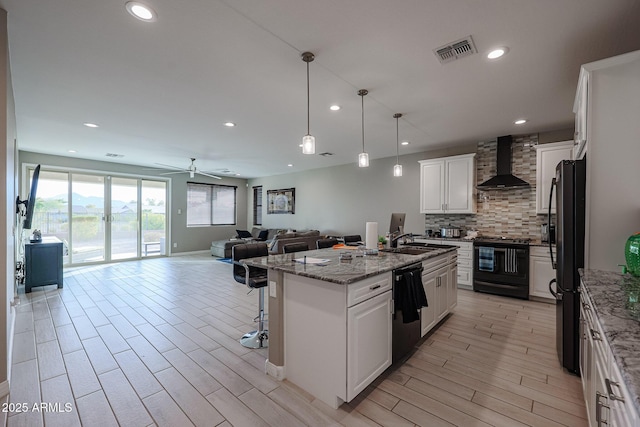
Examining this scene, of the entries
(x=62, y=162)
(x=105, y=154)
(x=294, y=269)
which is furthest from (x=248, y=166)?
(x=294, y=269)

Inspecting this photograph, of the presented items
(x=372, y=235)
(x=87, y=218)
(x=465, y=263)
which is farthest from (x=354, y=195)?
(x=87, y=218)

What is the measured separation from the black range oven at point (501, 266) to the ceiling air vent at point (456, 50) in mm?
3230

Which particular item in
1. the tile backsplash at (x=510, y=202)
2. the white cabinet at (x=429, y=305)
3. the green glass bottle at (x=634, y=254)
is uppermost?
the tile backsplash at (x=510, y=202)

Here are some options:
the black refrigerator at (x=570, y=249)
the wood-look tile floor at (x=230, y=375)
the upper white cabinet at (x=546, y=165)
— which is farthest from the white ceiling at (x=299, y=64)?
the wood-look tile floor at (x=230, y=375)

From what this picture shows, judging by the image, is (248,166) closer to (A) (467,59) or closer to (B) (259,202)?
(B) (259,202)

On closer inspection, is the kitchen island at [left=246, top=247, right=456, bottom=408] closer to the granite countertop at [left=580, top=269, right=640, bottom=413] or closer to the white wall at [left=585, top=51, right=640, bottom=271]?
the granite countertop at [left=580, top=269, right=640, bottom=413]

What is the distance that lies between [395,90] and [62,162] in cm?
789

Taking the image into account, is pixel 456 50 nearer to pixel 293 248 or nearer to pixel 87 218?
pixel 293 248

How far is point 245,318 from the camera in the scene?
3.58m

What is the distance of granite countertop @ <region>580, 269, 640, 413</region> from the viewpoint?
844 mm

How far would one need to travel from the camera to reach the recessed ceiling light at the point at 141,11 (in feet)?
5.95

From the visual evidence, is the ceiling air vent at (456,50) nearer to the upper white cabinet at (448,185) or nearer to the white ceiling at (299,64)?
the white ceiling at (299,64)

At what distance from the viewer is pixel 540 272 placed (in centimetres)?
421

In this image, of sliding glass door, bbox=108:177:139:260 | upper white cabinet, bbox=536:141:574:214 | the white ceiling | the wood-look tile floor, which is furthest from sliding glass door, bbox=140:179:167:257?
upper white cabinet, bbox=536:141:574:214
